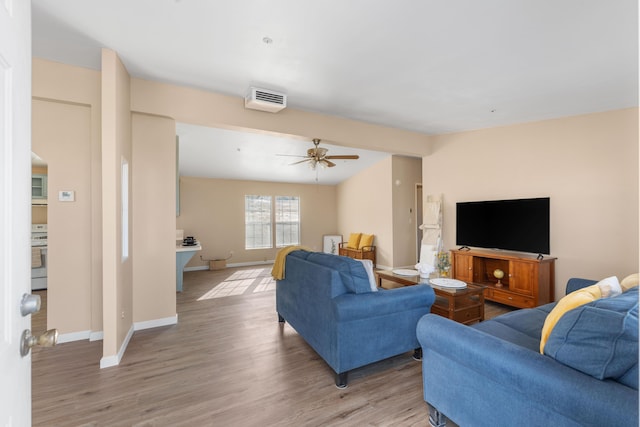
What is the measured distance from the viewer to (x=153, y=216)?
130 inches

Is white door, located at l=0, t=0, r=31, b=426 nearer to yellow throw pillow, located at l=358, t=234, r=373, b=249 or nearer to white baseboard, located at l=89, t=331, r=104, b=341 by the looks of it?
white baseboard, located at l=89, t=331, r=104, b=341

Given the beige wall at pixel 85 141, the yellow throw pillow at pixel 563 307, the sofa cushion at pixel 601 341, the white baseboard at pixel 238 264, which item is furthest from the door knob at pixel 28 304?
the white baseboard at pixel 238 264

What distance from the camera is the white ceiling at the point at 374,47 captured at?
2010 millimetres

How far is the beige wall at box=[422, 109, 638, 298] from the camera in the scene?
3320mm

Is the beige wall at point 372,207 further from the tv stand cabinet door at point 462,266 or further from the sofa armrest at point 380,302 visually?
the sofa armrest at point 380,302

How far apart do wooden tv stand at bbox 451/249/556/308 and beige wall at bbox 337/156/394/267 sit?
2463mm

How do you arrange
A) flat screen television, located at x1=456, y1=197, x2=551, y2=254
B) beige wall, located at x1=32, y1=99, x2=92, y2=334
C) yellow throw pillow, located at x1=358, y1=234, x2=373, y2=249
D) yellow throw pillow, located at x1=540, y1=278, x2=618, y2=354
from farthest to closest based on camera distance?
yellow throw pillow, located at x1=358, y1=234, x2=373, y2=249
flat screen television, located at x1=456, y1=197, x2=551, y2=254
beige wall, located at x1=32, y1=99, x2=92, y2=334
yellow throw pillow, located at x1=540, y1=278, x2=618, y2=354

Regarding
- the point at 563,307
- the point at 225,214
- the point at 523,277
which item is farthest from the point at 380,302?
the point at 225,214

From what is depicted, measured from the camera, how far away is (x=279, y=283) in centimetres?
341

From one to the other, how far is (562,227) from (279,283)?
3.77m

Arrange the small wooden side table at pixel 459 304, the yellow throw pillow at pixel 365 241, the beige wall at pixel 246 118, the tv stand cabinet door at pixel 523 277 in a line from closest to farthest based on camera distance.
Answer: the small wooden side table at pixel 459 304, the beige wall at pixel 246 118, the tv stand cabinet door at pixel 523 277, the yellow throw pillow at pixel 365 241

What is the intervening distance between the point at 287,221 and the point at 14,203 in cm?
776

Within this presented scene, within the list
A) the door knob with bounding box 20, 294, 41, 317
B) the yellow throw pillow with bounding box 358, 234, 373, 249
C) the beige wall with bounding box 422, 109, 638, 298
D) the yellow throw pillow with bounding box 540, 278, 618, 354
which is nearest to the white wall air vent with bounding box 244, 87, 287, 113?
the door knob with bounding box 20, 294, 41, 317

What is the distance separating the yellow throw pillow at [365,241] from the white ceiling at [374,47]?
4.26 m
